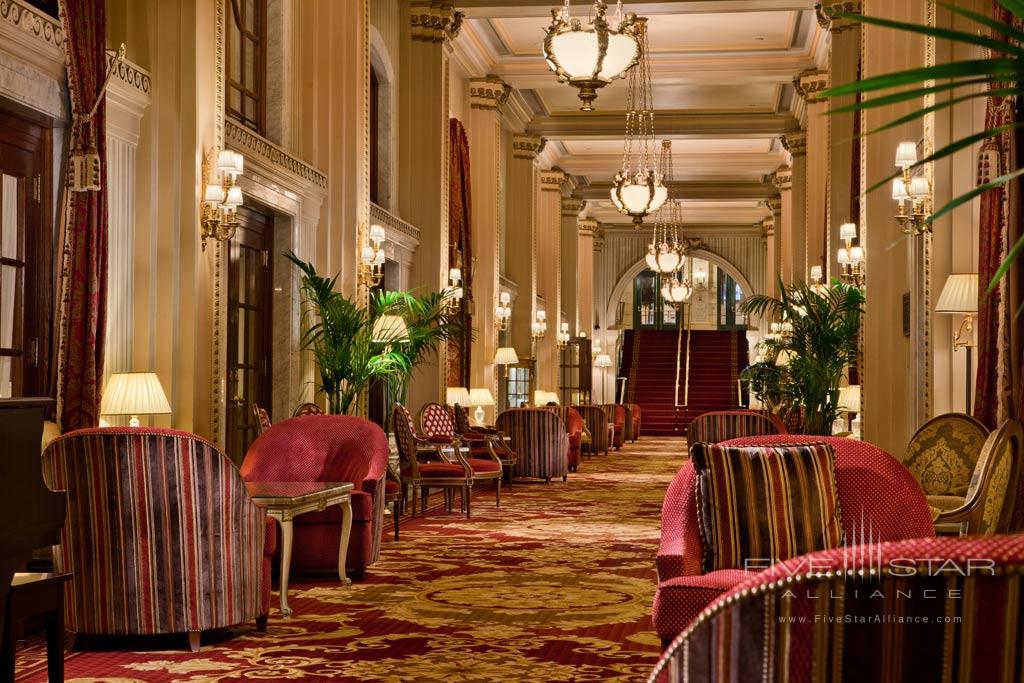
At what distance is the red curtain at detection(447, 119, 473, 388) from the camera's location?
15.2 meters

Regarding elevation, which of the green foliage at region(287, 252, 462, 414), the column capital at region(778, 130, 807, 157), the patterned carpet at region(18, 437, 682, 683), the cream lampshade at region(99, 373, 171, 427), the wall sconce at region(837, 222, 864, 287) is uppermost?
the column capital at region(778, 130, 807, 157)

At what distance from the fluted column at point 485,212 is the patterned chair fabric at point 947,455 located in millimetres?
9986

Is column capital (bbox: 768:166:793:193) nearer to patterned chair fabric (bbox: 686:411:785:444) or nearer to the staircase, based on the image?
the staircase

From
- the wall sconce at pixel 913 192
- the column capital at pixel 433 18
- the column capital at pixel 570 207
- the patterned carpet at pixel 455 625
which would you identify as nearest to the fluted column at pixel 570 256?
the column capital at pixel 570 207

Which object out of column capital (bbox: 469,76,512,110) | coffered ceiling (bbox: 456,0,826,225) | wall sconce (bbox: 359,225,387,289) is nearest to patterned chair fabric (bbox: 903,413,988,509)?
wall sconce (bbox: 359,225,387,289)

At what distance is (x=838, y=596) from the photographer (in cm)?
160

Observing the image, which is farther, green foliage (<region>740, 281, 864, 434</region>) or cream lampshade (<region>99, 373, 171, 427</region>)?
green foliage (<region>740, 281, 864, 434</region>)

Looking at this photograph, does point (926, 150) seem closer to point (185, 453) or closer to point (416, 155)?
point (185, 453)

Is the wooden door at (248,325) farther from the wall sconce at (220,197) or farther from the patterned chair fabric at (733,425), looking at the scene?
the patterned chair fabric at (733,425)

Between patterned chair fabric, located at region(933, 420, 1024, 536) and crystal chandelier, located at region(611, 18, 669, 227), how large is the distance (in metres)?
4.98

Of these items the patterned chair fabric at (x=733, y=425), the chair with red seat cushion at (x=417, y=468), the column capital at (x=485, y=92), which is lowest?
the chair with red seat cushion at (x=417, y=468)

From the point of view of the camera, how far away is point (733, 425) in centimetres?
1037

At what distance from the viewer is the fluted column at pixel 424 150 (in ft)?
46.1

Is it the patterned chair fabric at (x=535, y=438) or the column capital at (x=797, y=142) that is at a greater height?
the column capital at (x=797, y=142)
